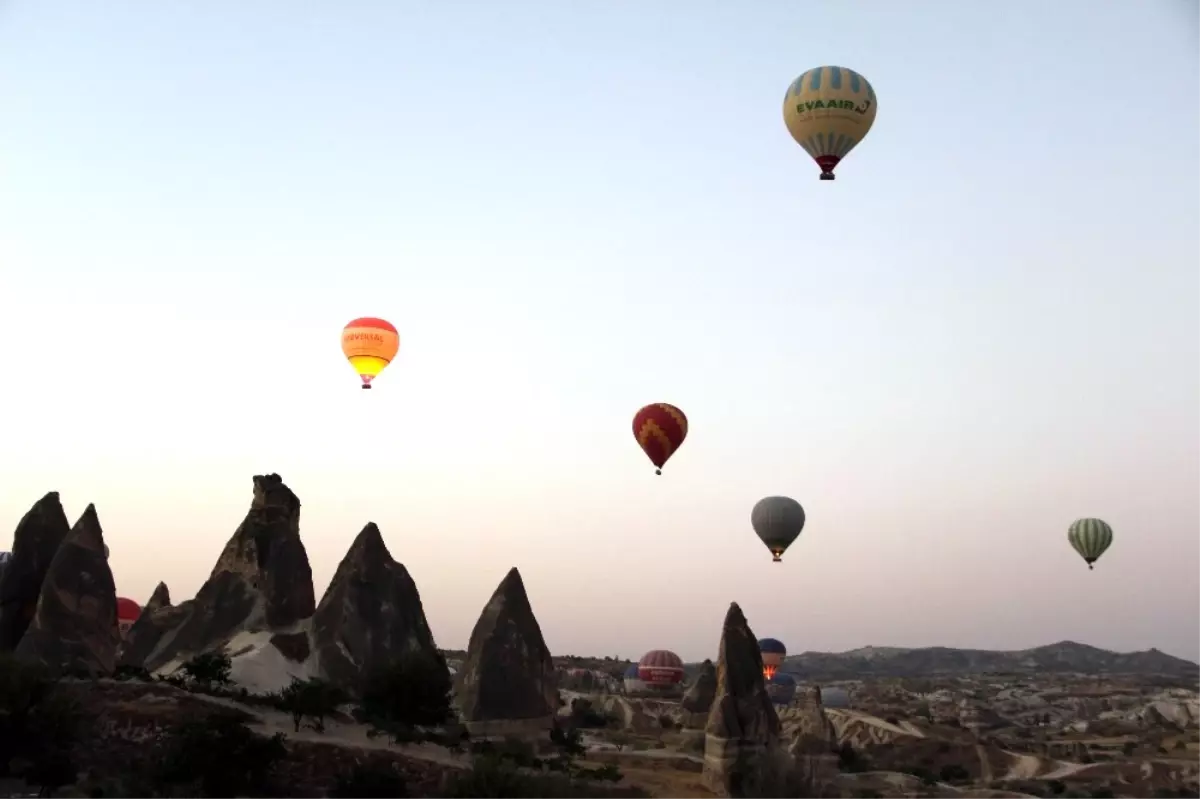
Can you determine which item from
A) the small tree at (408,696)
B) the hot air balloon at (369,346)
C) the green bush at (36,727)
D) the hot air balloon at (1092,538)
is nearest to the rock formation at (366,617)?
the small tree at (408,696)

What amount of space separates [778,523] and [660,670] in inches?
1704

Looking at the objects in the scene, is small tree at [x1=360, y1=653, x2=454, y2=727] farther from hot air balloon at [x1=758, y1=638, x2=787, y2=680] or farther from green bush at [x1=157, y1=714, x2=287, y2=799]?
hot air balloon at [x1=758, y1=638, x2=787, y2=680]

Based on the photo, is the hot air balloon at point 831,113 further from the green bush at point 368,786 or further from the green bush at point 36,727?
the green bush at point 36,727

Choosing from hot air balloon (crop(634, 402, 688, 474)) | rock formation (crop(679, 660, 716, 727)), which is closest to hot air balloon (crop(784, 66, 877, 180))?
hot air balloon (crop(634, 402, 688, 474))

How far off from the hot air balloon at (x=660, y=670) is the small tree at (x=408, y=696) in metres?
63.1

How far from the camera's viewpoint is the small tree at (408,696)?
32.4 metres

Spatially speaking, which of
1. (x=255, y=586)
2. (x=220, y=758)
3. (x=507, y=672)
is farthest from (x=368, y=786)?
(x=255, y=586)

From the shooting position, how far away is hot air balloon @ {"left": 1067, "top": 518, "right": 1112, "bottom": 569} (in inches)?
2586

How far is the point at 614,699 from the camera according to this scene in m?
74.8

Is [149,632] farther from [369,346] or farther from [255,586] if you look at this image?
[369,346]

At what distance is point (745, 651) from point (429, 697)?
11.7 metres

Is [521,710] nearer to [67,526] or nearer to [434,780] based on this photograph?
[434,780]

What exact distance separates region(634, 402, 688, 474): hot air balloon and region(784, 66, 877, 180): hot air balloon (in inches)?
594

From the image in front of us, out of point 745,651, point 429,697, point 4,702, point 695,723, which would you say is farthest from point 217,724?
point 695,723
